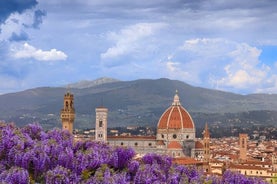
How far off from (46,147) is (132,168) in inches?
114

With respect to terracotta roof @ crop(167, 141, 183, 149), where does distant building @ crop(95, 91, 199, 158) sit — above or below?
above

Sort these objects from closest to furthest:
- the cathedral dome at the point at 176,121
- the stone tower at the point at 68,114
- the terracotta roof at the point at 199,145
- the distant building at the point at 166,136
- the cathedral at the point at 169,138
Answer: the stone tower at the point at 68,114 → the cathedral at the point at 169,138 → the distant building at the point at 166,136 → the terracotta roof at the point at 199,145 → the cathedral dome at the point at 176,121

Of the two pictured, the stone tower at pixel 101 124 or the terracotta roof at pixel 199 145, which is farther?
the terracotta roof at pixel 199 145

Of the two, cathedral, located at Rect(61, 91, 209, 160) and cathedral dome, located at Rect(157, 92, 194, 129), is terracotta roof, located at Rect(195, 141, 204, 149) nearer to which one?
cathedral, located at Rect(61, 91, 209, 160)

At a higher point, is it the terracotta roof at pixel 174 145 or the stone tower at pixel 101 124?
the stone tower at pixel 101 124

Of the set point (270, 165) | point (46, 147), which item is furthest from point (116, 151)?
point (270, 165)

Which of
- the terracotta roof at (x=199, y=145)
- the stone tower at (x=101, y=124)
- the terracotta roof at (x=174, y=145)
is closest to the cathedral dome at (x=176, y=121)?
the terracotta roof at (x=199, y=145)

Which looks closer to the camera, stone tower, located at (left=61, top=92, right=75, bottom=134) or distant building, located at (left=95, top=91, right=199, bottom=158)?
stone tower, located at (left=61, top=92, right=75, bottom=134)

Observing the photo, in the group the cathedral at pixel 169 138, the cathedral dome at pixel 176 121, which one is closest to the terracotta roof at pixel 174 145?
the cathedral at pixel 169 138

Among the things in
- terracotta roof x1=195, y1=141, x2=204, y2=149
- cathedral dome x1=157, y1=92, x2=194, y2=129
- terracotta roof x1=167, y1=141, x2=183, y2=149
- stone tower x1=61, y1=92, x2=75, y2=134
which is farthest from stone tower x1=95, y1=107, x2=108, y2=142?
terracotta roof x1=195, y1=141, x2=204, y2=149

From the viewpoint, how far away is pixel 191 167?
23.6 metres

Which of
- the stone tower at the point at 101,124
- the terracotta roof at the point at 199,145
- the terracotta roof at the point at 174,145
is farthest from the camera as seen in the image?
the terracotta roof at the point at 199,145

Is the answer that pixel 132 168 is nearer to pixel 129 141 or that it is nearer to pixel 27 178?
pixel 27 178

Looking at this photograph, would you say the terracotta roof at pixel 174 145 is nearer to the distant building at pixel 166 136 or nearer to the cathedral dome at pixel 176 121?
the distant building at pixel 166 136
